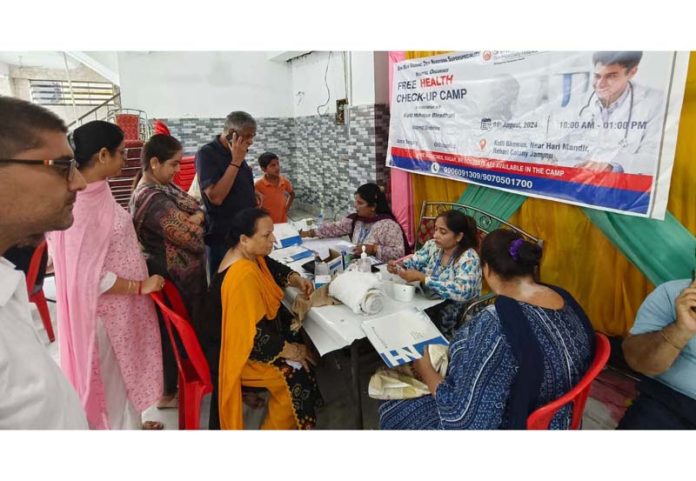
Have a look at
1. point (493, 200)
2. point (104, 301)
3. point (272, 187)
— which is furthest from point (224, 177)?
point (493, 200)

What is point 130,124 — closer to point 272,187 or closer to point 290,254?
point 272,187

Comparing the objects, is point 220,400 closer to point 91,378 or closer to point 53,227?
point 91,378

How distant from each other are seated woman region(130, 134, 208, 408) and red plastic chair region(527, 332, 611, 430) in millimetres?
1430

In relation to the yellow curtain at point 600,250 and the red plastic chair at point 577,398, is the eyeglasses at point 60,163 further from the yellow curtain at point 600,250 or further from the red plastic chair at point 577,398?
the yellow curtain at point 600,250

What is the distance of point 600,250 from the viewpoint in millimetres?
2229

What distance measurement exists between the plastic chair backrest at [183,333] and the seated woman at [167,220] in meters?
0.15

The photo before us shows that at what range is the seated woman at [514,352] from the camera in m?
1.15

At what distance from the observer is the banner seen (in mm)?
1831

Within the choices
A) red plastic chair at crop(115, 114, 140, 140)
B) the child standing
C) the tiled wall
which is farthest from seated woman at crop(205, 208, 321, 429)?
red plastic chair at crop(115, 114, 140, 140)

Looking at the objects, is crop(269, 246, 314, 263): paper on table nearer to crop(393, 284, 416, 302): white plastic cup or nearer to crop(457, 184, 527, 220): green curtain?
crop(393, 284, 416, 302): white plastic cup

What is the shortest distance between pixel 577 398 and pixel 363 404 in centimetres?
120

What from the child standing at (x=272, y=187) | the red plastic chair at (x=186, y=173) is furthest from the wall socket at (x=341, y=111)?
the red plastic chair at (x=186, y=173)

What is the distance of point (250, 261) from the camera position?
5.68 feet

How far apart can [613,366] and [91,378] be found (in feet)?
9.09
